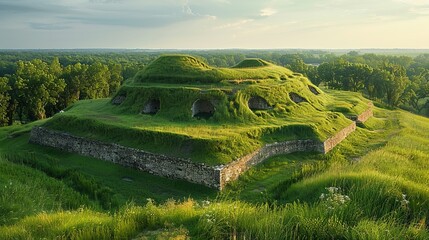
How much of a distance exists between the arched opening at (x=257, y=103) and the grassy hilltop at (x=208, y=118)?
21 centimetres

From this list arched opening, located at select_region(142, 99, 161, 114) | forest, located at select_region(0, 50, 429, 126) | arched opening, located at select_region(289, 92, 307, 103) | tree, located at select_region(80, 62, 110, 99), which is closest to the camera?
arched opening, located at select_region(142, 99, 161, 114)

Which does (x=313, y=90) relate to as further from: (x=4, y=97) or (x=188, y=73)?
(x=4, y=97)

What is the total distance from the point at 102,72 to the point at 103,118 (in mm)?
22292

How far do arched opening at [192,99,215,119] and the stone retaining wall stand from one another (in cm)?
560

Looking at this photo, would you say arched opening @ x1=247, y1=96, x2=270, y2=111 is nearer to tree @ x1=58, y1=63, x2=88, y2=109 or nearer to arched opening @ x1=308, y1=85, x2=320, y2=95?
arched opening @ x1=308, y1=85, x2=320, y2=95

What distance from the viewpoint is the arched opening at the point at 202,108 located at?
21.6 m

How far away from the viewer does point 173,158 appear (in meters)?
15.2

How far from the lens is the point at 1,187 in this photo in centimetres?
1012

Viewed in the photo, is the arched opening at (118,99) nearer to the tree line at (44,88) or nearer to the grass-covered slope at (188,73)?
the grass-covered slope at (188,73)

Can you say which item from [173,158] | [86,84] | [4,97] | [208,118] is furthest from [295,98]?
[4,97]

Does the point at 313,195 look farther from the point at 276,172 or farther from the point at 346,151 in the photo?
the point at 346,151

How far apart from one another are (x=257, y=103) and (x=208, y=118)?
414cm

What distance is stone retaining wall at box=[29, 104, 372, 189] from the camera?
1452 cm

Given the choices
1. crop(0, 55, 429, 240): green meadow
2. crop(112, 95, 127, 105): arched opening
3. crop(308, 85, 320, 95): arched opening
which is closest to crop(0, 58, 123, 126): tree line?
crop(0, 55, 429, 240): green meadow
